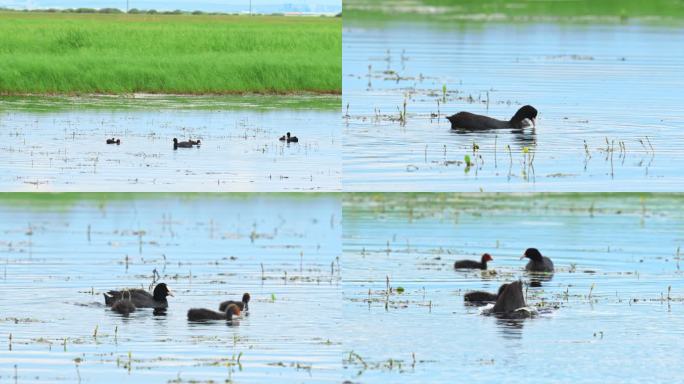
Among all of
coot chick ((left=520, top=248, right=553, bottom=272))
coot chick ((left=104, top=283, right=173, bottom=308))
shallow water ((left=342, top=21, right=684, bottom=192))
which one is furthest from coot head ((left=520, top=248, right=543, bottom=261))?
coot chick ((left=104, top=283, right=173, bottom=308))

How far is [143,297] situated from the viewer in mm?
15781

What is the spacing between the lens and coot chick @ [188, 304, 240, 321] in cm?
1474

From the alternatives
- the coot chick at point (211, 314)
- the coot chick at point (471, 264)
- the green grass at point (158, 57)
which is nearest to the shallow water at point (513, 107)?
the green grass at point (158, 57)

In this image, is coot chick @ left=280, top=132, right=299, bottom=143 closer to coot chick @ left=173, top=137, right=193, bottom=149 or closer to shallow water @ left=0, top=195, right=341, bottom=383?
coot chick @ left=173, top=137, right=193, bottom=149

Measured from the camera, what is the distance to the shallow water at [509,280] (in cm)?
1188

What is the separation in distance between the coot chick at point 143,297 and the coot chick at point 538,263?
3842 millimetres

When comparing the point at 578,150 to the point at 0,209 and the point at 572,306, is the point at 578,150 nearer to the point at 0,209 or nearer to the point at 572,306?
the point at 572,306

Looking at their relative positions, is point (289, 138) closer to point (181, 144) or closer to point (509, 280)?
point (181, 144)

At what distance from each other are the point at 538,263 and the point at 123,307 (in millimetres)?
4493

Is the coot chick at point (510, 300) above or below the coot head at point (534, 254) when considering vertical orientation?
below

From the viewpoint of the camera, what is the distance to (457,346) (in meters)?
12.5

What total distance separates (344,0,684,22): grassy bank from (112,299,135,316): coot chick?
18.3m

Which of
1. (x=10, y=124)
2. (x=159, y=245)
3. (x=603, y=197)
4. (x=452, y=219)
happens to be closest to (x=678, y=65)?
(x=603, y=197)

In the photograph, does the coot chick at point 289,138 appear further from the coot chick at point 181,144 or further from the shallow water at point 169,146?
the coot chick at point 181,144
